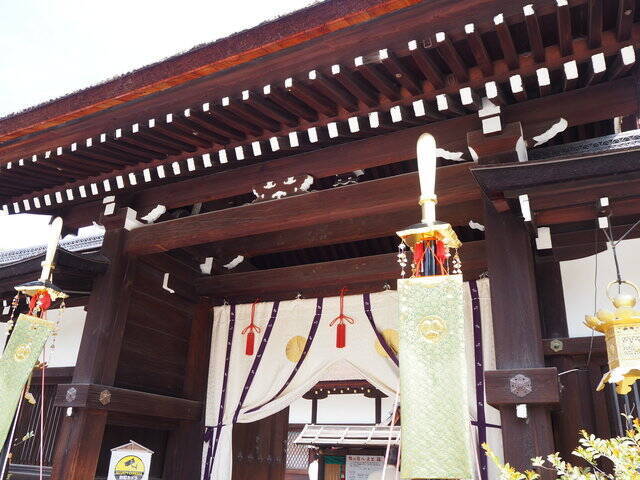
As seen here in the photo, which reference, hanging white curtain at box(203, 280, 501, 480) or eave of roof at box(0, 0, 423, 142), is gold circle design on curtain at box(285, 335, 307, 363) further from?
eave of roof at box(0, 0, 423, 142)

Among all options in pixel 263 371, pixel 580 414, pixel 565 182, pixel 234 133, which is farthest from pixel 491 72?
pixel 263 371

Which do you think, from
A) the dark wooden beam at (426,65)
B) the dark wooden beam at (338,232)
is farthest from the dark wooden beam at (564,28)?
the dark wooden beam at (338,232)

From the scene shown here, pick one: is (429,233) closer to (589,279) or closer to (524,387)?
(524,387)

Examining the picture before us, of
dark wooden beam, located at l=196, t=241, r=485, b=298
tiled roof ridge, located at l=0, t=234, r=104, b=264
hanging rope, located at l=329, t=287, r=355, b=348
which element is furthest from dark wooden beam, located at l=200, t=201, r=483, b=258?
tiled roof ridge, located at l=0, t=234, r=104, b=264

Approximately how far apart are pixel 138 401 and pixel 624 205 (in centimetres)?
400

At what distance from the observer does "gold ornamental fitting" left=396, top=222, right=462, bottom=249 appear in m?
2.22

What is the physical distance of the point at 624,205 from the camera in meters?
3.04

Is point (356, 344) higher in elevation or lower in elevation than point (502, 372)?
higher

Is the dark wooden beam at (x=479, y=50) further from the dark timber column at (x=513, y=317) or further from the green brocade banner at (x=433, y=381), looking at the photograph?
the green brocade banner at (x=433, y=381)

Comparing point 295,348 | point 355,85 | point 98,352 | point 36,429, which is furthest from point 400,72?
point 36,429

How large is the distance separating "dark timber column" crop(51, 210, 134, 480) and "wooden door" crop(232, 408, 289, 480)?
1.59 metres

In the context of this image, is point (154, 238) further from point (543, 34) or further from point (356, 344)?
point (543, 34)

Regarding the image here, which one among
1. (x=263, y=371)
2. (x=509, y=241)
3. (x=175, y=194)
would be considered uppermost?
(x=175, y=194)

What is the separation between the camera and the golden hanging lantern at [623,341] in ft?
8.29
